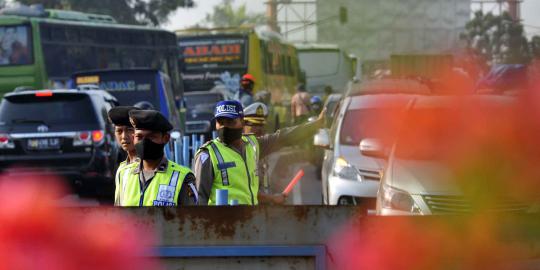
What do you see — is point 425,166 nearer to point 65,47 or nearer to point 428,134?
point 428,134

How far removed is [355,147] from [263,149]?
194 inches

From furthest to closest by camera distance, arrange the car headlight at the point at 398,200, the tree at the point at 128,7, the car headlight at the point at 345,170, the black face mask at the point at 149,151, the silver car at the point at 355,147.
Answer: the tree at the point at 128,7 < the car headlight at the point at 345,170 < the silver car at the point at 355,147 < the car headlight at the point at 398,200 < the black face mask at the point at 149,151

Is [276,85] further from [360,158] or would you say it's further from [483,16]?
[360,158]

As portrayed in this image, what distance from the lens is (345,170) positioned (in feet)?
38.9

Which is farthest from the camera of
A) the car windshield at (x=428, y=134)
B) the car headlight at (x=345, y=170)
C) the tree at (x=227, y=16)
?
the tree at (x=227, y=16)

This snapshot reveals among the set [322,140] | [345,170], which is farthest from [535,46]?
[322,140]

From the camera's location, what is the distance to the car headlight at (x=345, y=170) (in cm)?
1174

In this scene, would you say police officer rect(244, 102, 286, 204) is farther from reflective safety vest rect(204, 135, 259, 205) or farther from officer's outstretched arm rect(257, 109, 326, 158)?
reflective safety vest rect(204, 135, 259, 205)

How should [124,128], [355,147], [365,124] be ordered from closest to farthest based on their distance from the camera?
[124,128], [355,147], [365,124]

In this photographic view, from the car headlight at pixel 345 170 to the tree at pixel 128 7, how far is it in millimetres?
36428

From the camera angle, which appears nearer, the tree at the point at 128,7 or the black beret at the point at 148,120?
the black beret at the point at 148,120

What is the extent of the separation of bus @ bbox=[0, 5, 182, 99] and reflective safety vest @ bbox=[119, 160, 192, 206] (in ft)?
65.8

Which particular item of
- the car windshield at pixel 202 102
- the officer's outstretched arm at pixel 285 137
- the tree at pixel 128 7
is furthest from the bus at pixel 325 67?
the officer's outstretched arm at pixel 285 137

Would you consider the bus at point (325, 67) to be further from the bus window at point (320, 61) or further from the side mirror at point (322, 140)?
the side mirror at point (322, 140)
